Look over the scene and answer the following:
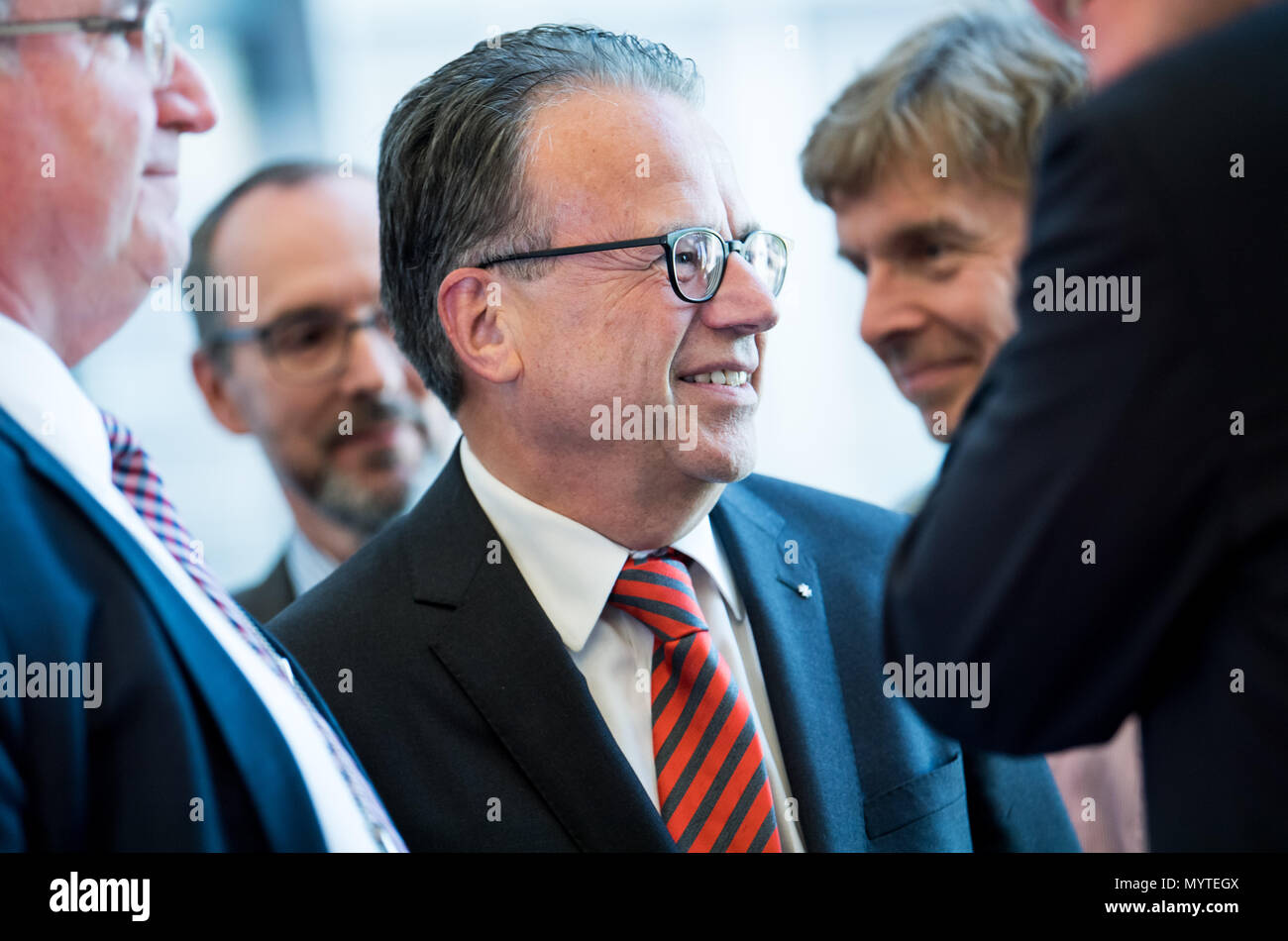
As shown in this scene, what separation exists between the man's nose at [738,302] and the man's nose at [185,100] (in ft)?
2.18

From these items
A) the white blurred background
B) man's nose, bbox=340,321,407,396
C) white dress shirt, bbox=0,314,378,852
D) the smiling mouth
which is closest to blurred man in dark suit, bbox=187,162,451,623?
man's nose, bbox=340,321,407,396

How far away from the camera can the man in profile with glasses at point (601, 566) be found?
1.50m

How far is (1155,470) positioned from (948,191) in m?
1.30

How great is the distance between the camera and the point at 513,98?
1664 mm

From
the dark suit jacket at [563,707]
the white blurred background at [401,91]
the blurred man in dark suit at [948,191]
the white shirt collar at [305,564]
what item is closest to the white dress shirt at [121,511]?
the dark suit jacket at [563,707]

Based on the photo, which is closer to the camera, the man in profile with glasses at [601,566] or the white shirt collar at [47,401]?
the white shirt collar at [47,401]

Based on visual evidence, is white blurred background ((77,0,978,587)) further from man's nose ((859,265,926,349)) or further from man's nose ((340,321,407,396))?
man's nose ((859,265,926,349))

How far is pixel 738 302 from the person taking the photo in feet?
5.35

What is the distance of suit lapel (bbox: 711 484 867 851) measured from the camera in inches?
60.8

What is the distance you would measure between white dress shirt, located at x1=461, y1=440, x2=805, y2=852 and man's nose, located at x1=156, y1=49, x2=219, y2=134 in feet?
2.01

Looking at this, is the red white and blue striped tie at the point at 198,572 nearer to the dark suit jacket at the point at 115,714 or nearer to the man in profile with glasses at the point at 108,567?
the man in profile with glasses at the point at 108,567

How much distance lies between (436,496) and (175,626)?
694mm

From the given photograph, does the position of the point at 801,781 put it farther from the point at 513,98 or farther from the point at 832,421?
the point at 832,421
